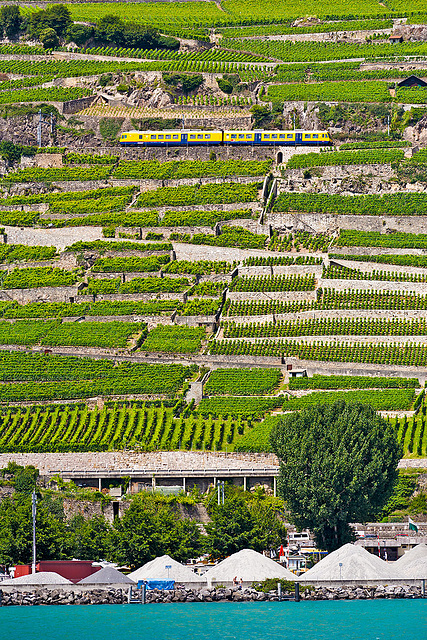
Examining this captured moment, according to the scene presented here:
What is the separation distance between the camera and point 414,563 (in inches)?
2665

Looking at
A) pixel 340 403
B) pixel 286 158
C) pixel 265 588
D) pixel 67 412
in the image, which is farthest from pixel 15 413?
pixel 286 158

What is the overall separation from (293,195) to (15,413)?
29.9 metres

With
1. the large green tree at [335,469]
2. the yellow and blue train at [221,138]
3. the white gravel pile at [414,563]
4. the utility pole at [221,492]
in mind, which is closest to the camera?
the white gravel pile at [414,563]

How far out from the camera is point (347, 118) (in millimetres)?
117750

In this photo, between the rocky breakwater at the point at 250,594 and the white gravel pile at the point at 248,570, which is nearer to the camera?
the rocky breakwater at the point at 250,594

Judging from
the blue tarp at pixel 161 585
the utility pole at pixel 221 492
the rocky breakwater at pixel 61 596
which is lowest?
the rocky breakwater at pixel 61 596

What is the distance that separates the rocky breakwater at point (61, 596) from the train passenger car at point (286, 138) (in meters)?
55.5

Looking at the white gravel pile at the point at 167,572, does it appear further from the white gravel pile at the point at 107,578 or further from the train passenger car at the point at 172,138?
the train passenger car at the point at 172,138

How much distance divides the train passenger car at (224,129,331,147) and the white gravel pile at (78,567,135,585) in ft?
179

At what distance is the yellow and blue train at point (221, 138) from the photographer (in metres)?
116

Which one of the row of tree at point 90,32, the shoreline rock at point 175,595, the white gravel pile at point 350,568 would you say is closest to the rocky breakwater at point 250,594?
the shoreline rock at point 175,595

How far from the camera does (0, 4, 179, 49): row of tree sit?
138375 mm

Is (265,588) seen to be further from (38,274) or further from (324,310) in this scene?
(38,274)

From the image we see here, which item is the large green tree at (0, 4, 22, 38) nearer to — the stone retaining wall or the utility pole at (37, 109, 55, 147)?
the utility pole at (37, 109, 55, 147)
